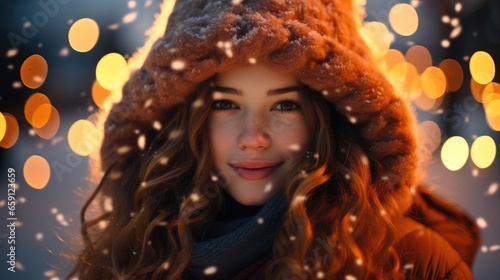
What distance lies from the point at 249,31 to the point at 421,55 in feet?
17.2

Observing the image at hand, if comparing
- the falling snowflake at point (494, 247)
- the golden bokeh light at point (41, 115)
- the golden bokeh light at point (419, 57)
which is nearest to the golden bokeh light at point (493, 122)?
the golden bokeh light at point (419, 57)

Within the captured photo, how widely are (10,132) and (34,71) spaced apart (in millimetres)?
734

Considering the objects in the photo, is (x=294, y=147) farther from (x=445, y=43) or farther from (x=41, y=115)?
(x=445, y=43)

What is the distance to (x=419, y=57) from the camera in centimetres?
688

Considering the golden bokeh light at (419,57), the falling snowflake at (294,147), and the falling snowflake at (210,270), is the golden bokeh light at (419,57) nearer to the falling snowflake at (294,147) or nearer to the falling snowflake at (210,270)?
the falling snowflake at (294,147)

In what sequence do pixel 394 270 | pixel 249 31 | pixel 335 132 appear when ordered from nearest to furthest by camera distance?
pixel 249 31 < pixel 394 270 < pixel 335 132

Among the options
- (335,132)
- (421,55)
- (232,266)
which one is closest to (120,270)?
(232,266)

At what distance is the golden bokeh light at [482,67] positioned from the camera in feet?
20.9

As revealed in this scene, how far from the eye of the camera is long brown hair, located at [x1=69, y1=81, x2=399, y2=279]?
2150mm

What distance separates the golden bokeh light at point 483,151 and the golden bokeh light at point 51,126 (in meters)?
4.33

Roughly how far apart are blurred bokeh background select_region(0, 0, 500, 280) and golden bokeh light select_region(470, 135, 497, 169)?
0.05ft

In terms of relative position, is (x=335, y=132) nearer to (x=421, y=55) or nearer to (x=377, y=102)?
(x=377, y=102)

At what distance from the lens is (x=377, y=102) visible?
2113 millimetres

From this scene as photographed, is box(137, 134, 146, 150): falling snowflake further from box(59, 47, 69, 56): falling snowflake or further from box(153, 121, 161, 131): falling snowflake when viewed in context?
box(59, 47, 69, 56): falling snowflake
